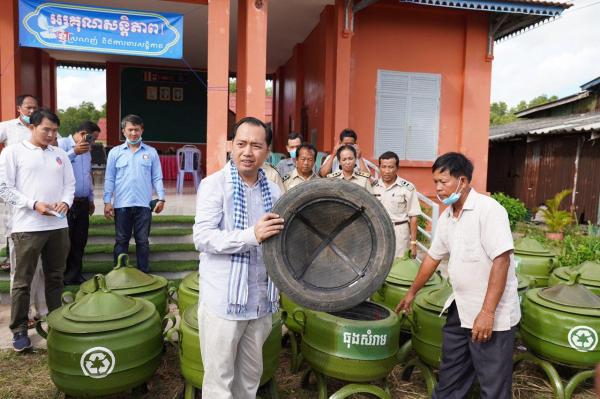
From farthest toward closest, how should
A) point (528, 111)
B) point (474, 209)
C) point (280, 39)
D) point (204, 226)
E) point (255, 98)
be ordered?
point (528, 111), point (280, 39), point (255, 98), point (474, 209), point (204, 226)

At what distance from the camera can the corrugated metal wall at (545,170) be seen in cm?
1146

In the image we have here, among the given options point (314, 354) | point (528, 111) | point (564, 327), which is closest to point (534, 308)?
point (564, 327)

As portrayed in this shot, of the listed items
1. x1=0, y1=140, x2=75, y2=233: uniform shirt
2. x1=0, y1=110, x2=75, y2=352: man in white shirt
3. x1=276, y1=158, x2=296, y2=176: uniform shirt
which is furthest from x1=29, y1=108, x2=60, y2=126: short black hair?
x1=276, y1=158, x2=296, y2=176: uniform shirt

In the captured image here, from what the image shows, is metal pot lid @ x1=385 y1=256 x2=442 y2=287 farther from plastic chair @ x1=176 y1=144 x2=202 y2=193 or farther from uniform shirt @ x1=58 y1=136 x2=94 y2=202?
plastic chair @ x1=176 y1=144 x2=202 y2=193

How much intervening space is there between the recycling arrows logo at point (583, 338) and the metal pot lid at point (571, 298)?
0.12 m

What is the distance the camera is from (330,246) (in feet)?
7.57

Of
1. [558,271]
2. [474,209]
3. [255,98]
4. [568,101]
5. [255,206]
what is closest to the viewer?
[255,206]

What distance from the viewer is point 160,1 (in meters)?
7.81

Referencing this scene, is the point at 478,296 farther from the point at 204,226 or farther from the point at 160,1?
the point at 160,1

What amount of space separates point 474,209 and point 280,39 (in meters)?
8.89

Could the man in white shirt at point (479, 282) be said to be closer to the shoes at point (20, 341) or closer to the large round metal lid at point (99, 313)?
the large round metal lid at point (99, 313)

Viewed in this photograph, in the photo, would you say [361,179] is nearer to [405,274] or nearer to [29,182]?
[405,274]

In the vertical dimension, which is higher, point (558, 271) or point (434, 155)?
point (434, 155)

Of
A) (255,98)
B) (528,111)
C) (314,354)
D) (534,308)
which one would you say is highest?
(528,111)
